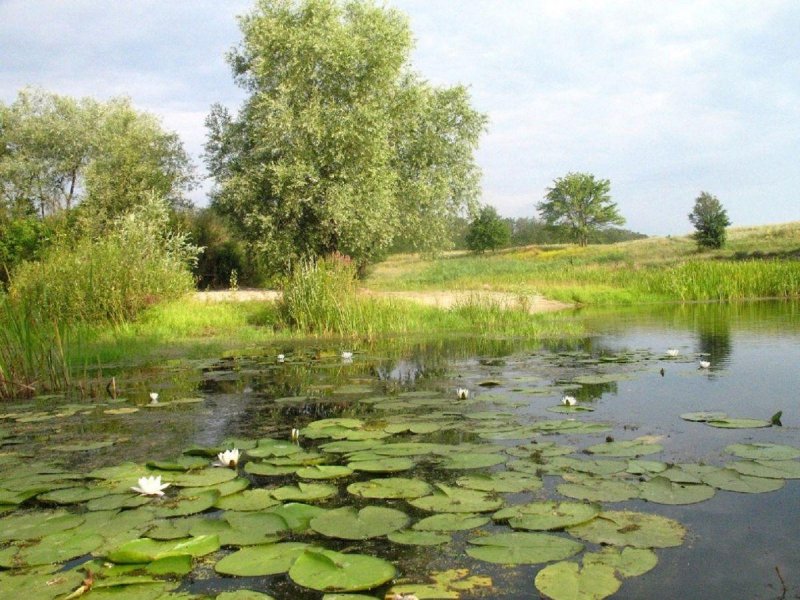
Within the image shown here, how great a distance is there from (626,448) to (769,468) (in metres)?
0.77

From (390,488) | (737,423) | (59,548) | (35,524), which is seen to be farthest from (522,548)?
(737,423)

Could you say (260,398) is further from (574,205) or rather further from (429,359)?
(574,205)

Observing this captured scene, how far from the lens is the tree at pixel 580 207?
210 feet

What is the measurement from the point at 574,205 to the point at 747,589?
2565 inches

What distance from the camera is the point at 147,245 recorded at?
1548cm

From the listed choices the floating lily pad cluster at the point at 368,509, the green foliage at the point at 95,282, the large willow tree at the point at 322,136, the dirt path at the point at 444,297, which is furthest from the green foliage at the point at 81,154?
the floating lily pad cluster at the point at 368,509

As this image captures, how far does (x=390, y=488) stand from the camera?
3.40 m

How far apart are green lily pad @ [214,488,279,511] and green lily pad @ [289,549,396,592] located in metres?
0.81

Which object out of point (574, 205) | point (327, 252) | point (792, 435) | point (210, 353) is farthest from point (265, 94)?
point (574, 205)

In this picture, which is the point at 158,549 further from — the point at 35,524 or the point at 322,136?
the point at 322,136

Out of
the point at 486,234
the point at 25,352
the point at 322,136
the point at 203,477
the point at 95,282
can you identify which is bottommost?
the point at 203,477

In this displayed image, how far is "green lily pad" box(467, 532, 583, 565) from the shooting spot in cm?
249

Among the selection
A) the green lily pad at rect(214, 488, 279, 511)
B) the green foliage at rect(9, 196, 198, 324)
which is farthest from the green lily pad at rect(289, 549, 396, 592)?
the green foliage at rect(9, 196, 198, 324)

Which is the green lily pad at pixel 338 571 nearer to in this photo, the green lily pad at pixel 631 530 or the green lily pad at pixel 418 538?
the green lily pad at pixel 418 538
